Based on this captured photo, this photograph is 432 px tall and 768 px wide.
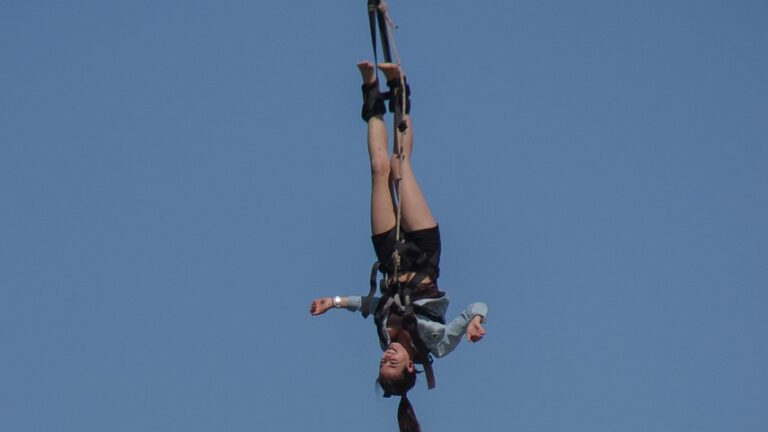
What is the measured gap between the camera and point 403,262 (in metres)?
15.4

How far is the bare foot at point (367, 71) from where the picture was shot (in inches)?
607

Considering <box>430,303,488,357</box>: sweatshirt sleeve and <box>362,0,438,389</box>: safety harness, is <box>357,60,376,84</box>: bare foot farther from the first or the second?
<box>430,303,488,357</box>: sweatshirt sleeve

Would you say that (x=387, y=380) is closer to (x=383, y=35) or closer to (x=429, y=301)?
(x=429, y=301)

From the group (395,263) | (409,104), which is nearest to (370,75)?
(409,104)

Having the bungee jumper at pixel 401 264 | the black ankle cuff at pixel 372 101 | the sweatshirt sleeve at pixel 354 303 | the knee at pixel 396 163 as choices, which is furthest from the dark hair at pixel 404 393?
the black ankle cuff at pixel 372 101

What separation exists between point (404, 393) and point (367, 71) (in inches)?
94.5

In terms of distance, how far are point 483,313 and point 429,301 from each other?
51 centimetres

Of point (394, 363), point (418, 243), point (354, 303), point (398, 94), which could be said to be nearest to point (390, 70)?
point (398, 94)

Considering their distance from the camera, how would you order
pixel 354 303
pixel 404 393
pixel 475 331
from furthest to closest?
pixel 354 303 < pixel 404 393 < pixel 475 331

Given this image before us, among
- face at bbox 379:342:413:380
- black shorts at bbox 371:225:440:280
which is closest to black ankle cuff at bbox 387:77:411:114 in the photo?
black shorts at bbox 371:225:440:280

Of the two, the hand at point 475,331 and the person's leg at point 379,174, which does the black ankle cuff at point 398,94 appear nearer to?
the person's leg at point 379,174

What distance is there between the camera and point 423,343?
15281 millimetres

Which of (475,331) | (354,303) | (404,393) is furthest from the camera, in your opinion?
(354,303)

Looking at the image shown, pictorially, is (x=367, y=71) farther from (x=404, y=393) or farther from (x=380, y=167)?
(x=404, y=393)
